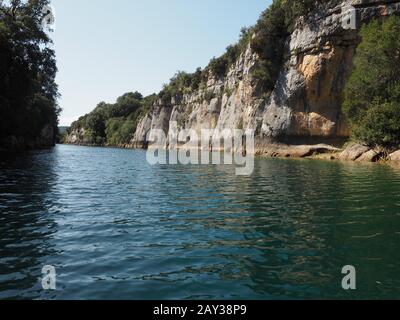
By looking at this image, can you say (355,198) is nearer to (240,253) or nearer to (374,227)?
(374,227)

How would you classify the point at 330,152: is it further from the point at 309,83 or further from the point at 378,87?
the point at 378,87

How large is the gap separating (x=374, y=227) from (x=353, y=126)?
32.5 meters

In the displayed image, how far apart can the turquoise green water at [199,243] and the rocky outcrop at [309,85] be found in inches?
1176

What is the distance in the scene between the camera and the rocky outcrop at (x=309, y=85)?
4750 cm

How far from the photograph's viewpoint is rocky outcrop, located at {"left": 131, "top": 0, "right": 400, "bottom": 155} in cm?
4750

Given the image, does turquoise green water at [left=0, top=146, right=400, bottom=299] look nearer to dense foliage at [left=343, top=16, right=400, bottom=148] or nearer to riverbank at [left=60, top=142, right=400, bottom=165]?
riverbank at [left=60, top=142, right=400, bottom=165]

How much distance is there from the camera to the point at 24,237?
9.95 metres

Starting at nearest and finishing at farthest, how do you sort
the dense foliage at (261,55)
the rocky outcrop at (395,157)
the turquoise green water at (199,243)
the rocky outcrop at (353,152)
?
the turquoise green water at (199,243) → the rocky outcrop at (395,157) → the rocky outcrop at (353,152) → the dense foliage at (261,55)

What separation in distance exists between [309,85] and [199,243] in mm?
45729

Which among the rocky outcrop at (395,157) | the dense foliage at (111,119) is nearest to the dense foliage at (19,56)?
the rocky outcrop at (395,157)

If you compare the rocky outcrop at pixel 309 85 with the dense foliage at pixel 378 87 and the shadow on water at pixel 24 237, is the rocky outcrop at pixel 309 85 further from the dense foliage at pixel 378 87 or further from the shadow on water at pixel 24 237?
the shadow on water at pixel 24 237

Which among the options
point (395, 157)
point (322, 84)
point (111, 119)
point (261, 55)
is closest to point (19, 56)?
point (261, 55)

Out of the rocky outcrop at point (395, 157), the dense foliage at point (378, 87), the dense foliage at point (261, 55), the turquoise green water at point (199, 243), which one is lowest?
the turquoise green water at point (199, 243)
